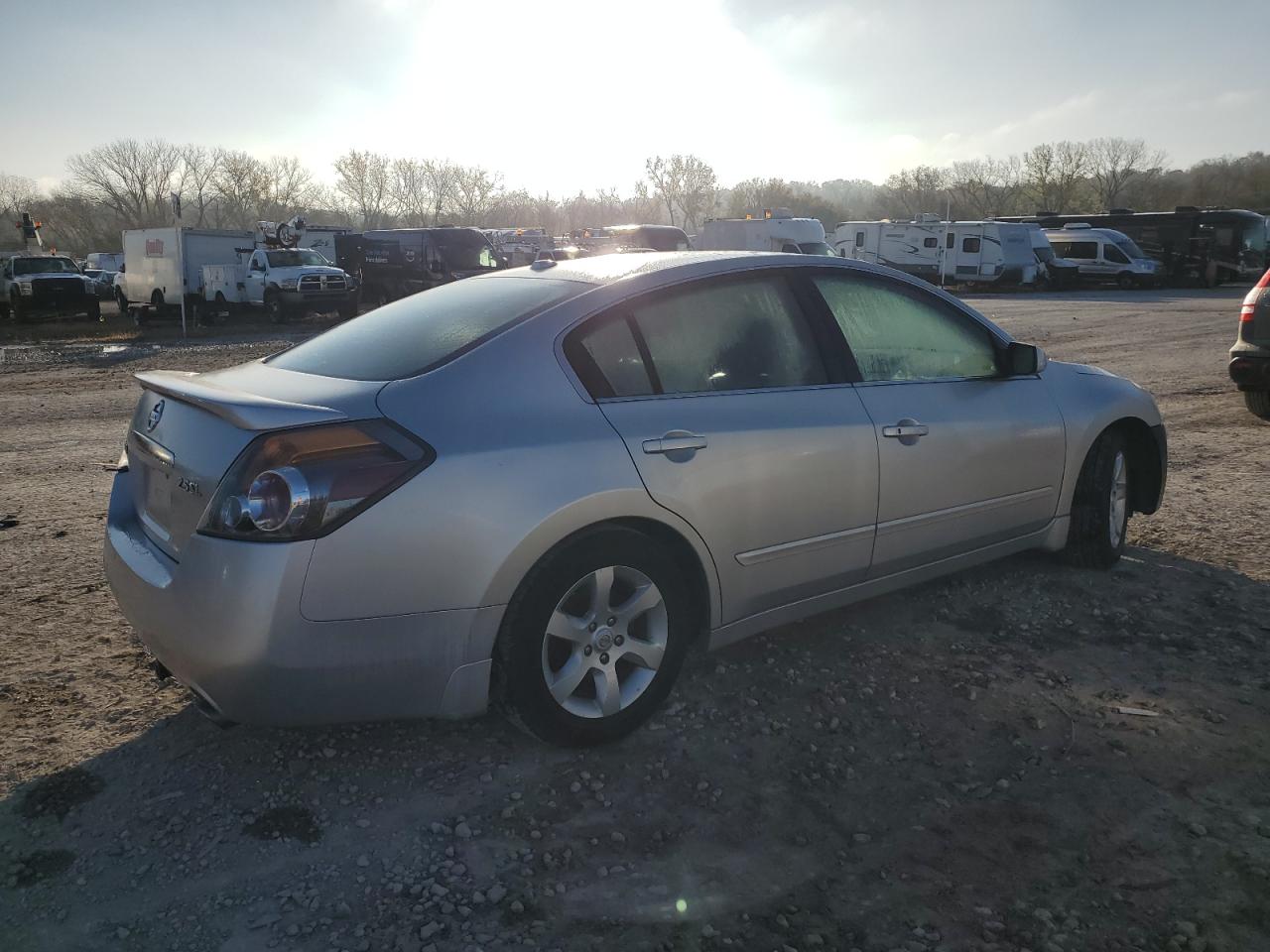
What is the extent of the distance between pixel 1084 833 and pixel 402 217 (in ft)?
401

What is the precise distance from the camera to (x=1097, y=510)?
15.5 feet

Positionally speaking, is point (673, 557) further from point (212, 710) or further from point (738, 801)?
point (212, 710)

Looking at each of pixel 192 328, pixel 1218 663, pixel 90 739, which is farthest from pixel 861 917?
pixel 192 328

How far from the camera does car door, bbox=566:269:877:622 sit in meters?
3.25

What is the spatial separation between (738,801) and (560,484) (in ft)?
3.57

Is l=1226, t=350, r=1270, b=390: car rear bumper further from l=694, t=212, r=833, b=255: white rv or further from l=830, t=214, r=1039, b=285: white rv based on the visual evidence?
l=830, t=214, r=1039, b=285: white rv

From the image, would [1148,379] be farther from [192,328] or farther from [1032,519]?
[192,328]

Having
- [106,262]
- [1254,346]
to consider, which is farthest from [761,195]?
[1254,346]

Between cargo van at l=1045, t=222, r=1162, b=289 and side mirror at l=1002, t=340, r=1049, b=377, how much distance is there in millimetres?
33232

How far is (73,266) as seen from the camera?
27.2m

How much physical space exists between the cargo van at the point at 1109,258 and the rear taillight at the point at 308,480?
35813 millimetres

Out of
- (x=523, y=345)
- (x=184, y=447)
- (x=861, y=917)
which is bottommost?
(x=861, y=917)

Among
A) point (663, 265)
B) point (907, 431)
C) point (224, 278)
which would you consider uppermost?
point (224, 278)

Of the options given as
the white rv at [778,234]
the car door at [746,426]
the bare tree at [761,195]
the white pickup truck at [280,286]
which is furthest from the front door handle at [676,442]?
the bare tree at [761,195]
